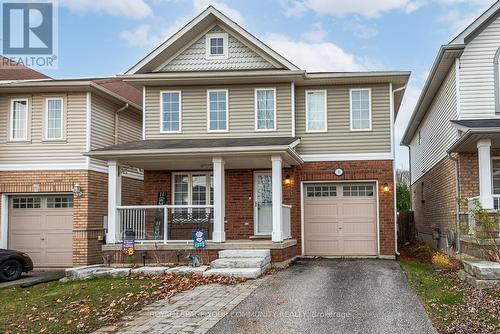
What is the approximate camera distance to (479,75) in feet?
45.4

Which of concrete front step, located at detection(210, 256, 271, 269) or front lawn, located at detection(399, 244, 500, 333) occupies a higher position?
concrete front step, located at detection(210, 256, 271, 269)

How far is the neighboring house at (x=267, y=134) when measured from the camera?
15.5m

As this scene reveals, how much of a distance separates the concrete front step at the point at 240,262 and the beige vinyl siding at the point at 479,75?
6.55m

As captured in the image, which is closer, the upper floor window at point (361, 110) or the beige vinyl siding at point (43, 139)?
the upper floor window at point (361, 110)

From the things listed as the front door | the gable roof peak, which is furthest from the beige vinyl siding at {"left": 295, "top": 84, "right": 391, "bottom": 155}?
the gable roof peak

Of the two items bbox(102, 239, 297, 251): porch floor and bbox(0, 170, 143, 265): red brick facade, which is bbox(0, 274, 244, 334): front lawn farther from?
bbox(0, 170, 143, 265): red brick facade

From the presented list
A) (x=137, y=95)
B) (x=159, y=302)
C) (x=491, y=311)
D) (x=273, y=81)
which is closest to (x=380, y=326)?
(x=491, y=311)

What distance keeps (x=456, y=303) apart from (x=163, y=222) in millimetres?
8236

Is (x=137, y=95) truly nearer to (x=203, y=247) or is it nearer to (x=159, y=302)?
(x=203, y=247)

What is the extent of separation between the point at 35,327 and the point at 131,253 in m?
5.53

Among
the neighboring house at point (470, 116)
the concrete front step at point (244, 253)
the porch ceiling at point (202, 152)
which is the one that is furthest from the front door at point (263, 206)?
the neighboring house at point (470, 116)

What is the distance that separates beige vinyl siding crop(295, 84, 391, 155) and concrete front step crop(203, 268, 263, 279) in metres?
5.29

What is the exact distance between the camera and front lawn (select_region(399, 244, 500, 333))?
714cm

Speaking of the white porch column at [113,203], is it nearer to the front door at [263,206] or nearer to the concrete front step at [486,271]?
the front door at [263,206]
